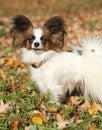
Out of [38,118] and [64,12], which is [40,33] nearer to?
[38,118]

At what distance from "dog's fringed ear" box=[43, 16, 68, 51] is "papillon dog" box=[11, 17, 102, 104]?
16 millimetres

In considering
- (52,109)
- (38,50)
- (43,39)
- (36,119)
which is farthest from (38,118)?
(43,39)

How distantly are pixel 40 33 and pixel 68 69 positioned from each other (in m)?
0.61

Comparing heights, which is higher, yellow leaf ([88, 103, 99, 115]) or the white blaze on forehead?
the white blaze on forehead

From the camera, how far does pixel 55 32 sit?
5656 mm

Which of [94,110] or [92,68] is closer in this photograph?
[94,110]

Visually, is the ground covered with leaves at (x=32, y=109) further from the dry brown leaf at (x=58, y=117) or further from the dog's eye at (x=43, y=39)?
the dog's eye at (x=43, y=39)

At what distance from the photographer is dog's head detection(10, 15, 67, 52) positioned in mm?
5488

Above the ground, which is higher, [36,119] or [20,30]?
[20,30]

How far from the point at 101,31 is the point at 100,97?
208 inches

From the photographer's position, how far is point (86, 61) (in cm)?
536

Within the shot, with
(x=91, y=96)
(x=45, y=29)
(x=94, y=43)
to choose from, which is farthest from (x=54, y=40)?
(x=91, y=96)

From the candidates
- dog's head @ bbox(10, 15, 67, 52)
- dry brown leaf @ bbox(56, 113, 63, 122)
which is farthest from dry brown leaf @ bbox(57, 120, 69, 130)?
dog's head @ bbox(10, 15, 67, 52)

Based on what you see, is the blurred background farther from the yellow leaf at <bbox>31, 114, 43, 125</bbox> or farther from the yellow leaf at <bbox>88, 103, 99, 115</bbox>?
the yellow leaf at <bbox>31, 114, 43, 125</bbox>
